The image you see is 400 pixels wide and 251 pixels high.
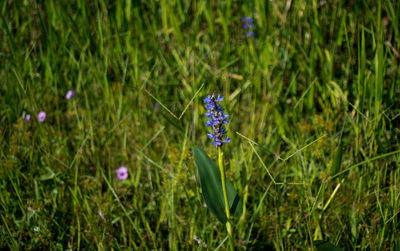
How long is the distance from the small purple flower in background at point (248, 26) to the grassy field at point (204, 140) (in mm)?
38

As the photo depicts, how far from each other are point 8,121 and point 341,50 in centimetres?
167

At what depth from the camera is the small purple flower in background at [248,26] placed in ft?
6.70

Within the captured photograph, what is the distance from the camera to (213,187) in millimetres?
1039

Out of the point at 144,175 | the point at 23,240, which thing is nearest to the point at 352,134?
the point at 144,175

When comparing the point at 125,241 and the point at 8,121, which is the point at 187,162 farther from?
the point at 8,121

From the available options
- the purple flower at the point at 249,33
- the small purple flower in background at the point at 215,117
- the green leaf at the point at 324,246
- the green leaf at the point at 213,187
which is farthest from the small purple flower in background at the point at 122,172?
the purple flower at the point at 249,33

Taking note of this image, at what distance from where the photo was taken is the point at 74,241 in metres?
1.31

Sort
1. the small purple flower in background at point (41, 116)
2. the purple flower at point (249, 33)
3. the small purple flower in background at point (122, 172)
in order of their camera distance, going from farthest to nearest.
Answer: the purple flower at point (249, 33) → the small purple flower in background at point (41, 116) → the small purple flower in background at point (122, 172)

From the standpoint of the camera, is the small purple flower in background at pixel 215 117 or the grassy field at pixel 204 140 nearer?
the small purple flower in background at pixel 215 117

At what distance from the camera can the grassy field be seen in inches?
48.4

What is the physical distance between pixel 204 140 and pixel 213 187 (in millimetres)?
571

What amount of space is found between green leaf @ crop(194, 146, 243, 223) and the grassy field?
118 mm

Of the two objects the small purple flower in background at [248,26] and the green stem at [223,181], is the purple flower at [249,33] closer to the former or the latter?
the small purple flower in background at [248,26]

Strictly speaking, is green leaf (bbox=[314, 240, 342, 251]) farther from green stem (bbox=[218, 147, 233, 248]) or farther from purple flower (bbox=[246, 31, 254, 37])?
purple flower (bbox=[246, 31, 254, 37])
